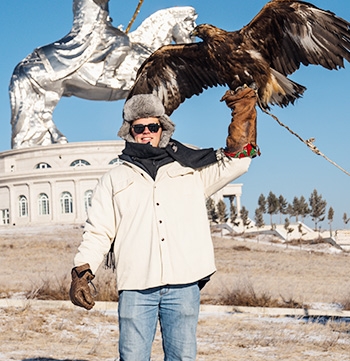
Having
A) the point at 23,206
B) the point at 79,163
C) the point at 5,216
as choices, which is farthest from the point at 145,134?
the point at 5,216

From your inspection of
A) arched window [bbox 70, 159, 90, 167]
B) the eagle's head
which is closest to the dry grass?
the eagle's head

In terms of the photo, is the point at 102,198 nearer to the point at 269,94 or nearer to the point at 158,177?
the point at 158,177

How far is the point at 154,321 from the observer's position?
3.59 m

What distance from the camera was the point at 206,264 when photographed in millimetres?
3627

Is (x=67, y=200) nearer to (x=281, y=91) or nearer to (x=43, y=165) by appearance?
(x=43, y=165)

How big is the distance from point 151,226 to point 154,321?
529mm

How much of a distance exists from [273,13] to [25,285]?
784 cm

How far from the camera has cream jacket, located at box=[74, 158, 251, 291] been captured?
3541 mm

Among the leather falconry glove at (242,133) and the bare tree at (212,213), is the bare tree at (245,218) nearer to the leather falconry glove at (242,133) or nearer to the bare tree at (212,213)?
the bare tree at (212,213)

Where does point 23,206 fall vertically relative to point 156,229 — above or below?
above

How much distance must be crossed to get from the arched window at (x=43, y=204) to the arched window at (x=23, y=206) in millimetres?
1235

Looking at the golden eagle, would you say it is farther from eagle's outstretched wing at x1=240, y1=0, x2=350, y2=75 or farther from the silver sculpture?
the silver sculpture

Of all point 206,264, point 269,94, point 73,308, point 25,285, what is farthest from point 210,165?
point 25,285

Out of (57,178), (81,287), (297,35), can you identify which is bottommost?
(81,287)
